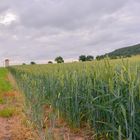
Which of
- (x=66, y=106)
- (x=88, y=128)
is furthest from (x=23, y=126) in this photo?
(x=88, y=128)

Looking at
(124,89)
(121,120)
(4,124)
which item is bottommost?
(4,124)

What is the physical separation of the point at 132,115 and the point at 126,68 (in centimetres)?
85

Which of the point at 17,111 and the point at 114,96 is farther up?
the point at 114,96

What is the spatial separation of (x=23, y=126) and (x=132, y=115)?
3.35 m

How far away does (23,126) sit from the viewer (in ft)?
24.3

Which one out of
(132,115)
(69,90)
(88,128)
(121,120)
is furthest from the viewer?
(69,90)

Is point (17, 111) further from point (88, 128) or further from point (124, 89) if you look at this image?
point (124, 89)

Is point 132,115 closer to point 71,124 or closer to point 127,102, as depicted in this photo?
point 127,102

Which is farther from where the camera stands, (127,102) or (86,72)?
(86,72)

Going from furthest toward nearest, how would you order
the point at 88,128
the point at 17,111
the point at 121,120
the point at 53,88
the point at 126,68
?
the point at 17,111 → the point at 53,88 → the point at 88,128 → the point at 126,68 → the point at 121,120

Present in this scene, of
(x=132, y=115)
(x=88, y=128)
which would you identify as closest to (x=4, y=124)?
(x=88, y=128)

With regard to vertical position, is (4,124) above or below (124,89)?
below

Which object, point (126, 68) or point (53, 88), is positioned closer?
point (126, 68)

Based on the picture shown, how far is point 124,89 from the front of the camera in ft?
16.3
